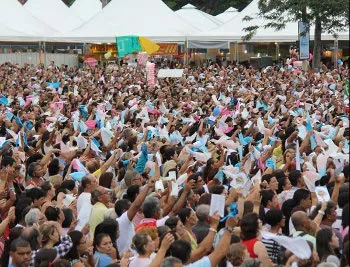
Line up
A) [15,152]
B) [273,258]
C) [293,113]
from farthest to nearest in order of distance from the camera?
[293,113] → [15,152] → [273,258]

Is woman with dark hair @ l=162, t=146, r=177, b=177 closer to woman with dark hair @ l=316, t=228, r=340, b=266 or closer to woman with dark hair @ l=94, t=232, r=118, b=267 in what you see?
woman with dark hair @ l=94, t=232, r=118, b=267

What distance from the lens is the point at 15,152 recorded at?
36.0 feet

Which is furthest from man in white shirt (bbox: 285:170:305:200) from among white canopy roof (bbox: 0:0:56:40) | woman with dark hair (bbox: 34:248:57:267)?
white canopy roof (bbox: 0:0:56:40)

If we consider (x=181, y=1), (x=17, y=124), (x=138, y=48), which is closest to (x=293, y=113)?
(x=17, y=124)

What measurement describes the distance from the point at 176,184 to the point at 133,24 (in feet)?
97.4

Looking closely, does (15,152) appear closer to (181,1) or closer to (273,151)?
(273,151)

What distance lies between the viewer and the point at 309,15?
30719 millimetres

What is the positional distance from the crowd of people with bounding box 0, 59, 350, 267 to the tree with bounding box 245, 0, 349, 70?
11.0 meters

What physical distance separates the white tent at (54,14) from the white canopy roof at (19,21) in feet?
12.8

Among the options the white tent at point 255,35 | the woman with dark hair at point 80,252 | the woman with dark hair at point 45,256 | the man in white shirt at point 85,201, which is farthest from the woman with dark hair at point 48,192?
the white tent at point 255,35

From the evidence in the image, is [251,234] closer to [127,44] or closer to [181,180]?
[181,180]

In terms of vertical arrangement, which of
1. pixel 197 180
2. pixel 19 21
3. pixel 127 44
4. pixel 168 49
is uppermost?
pixel 19 21

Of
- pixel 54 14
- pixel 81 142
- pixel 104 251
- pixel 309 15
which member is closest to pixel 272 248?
pixel 104 251

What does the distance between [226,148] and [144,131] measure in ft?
6.62
